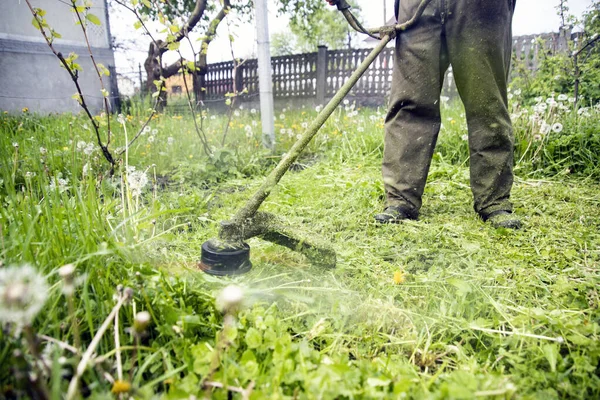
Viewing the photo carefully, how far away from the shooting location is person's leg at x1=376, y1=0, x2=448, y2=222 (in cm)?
200

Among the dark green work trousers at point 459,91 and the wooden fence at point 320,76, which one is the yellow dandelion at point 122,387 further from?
the wooden fence at point 320,76

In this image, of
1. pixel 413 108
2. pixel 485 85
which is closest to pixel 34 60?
pixel 413 108

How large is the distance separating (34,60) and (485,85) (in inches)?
253

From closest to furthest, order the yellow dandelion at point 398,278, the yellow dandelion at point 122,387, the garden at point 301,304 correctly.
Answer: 1. the yellow dandelion at point 122,387
2. the garden at point 301,304
3. the yellow dandelion at point 398,278

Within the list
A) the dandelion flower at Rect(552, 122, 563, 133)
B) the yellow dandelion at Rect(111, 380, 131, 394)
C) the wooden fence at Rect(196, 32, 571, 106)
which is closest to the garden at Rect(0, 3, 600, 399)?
the yellow dandelion at Rect(111, 380, 131, 394)

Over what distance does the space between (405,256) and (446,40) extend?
3.86ft

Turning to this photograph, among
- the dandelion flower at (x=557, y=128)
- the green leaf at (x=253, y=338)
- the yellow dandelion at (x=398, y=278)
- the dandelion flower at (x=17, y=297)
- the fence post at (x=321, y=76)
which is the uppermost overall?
the fence post at (x=321, y=76)

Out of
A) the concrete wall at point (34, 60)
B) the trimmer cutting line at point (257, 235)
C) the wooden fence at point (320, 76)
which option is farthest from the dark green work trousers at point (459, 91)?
the wooden fence at point (320, 76)

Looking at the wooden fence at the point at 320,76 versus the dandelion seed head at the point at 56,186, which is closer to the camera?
the dandelion seed head at the point at 56,186

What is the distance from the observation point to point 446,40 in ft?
6.61

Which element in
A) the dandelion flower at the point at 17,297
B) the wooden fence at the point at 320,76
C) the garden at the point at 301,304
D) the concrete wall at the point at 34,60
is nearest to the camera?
the dandelion flower at the point at 17,297

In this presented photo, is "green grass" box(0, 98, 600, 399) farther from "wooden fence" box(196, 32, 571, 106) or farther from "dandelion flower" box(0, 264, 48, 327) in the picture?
"wooden fence" box(196, 32, 571, 106)

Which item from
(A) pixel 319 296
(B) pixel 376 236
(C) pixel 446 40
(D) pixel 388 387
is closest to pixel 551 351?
(D) pixel 388 387

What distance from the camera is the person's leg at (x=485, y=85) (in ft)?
6.26
